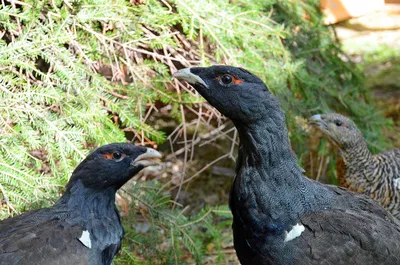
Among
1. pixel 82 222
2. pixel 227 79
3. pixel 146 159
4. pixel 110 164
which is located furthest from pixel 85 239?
pixel 227 79

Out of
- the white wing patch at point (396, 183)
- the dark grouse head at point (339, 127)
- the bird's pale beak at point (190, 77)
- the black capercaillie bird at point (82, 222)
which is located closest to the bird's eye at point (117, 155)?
the black capercaillie bird at point (82, 222)

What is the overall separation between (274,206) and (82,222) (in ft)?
3.45

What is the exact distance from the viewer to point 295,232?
3359 millimetres

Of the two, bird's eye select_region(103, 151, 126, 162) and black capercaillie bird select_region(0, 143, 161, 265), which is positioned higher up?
bird's eye select_region(103, 151, 126, 162)

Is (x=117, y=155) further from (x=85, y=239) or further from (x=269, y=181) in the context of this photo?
(x=269, y=181)

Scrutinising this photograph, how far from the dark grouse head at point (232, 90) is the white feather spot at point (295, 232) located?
595 mm

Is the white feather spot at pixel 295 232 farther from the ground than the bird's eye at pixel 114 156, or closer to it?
farther from the ground

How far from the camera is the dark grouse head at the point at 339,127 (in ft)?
16.7

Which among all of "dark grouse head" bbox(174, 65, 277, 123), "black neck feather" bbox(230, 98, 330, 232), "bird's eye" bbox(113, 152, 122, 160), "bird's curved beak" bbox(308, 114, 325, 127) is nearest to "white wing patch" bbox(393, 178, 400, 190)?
"bird's curved beak" bbox(308, 114, 325, 127)

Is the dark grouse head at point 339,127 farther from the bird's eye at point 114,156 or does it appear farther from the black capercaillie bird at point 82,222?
the bird's eye at point 114,156

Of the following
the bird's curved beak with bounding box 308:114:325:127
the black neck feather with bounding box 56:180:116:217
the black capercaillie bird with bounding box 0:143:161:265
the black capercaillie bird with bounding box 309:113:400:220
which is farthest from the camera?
the bird's curved beak with bounding box 308:114:325:127

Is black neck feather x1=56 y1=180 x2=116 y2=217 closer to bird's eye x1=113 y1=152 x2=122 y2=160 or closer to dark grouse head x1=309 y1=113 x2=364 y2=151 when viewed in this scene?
bird's eye x1=113 y1=152 x2=122 y2=160

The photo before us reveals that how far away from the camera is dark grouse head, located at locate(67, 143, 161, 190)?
12.1ft

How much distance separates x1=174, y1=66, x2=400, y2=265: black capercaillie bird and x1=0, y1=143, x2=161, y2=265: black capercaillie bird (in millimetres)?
588
